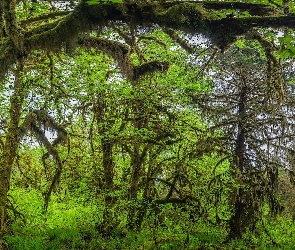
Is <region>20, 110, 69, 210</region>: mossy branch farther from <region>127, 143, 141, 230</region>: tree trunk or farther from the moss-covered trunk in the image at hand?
<region>127, 143, 141, 230</region>: tree trunk

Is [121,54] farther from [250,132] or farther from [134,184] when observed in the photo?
[250,132]

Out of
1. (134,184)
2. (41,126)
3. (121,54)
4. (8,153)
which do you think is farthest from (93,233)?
(121,54)

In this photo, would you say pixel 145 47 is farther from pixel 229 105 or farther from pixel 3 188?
pixel 3 188

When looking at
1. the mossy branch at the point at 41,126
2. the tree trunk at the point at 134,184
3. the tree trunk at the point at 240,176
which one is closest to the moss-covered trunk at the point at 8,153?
the mossy branch at the point at 41,126

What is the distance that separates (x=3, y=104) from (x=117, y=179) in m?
4.46

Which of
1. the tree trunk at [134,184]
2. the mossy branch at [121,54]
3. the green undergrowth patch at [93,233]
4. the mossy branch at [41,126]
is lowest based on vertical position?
the green undergrowth patch at [93,233]

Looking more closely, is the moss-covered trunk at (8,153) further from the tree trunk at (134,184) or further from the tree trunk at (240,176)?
the tree trunk at (240,176)

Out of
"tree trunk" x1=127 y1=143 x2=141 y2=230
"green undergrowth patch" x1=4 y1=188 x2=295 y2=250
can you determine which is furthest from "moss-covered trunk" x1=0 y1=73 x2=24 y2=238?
"tree trunk" x1=127 y1=143 x2=141 y2=230

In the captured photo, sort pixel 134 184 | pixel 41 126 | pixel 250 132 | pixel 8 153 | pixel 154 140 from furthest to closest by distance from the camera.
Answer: pixel 134 184, pixel 250 132, pixel 154 140, pixel 41 126, pixel 8 153

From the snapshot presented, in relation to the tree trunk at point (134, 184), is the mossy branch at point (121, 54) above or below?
above

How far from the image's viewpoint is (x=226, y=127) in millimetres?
11312

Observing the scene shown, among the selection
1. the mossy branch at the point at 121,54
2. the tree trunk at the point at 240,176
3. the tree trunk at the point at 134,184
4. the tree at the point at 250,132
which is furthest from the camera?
the tree trunk at the point at 134,184

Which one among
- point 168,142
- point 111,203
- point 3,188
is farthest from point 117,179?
point 3,188

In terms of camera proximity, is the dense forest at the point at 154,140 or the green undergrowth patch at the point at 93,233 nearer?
the dense forest at the point at 154,140
